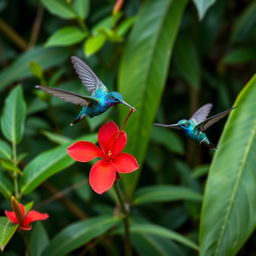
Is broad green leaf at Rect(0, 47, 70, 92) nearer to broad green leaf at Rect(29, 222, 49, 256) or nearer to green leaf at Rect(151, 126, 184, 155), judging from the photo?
green leaf at Rect(151, 126, 184, 155)

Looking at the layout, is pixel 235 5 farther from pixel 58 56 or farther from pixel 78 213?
pixel 78 213

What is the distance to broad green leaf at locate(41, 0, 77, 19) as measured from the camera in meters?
1.37

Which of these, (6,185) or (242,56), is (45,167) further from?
(242,56)

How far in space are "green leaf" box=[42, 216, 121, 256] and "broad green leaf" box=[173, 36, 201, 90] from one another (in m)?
0.68

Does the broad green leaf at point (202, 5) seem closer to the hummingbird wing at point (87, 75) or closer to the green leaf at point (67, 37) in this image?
the green leaf at point (67, 37)

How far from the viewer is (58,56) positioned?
150cm

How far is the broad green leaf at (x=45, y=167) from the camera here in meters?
0.96

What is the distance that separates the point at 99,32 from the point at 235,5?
1013mm

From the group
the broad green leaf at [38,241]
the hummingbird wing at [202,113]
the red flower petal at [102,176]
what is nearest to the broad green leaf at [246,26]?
the broad green leaf at [38,241]

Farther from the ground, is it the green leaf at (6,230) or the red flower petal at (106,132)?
the red flower petal at (106,132)

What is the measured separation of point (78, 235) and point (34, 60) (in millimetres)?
644

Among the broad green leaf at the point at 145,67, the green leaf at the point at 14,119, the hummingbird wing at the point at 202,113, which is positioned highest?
the green leaf at the point at 14,119

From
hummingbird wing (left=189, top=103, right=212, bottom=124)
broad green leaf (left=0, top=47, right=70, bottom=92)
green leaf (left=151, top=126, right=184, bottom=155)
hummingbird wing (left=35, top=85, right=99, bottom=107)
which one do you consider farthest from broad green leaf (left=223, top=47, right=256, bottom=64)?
hummingbird wing (left=35, top=85, right=99, bottom=107)

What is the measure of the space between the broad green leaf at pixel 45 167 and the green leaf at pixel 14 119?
8cm
